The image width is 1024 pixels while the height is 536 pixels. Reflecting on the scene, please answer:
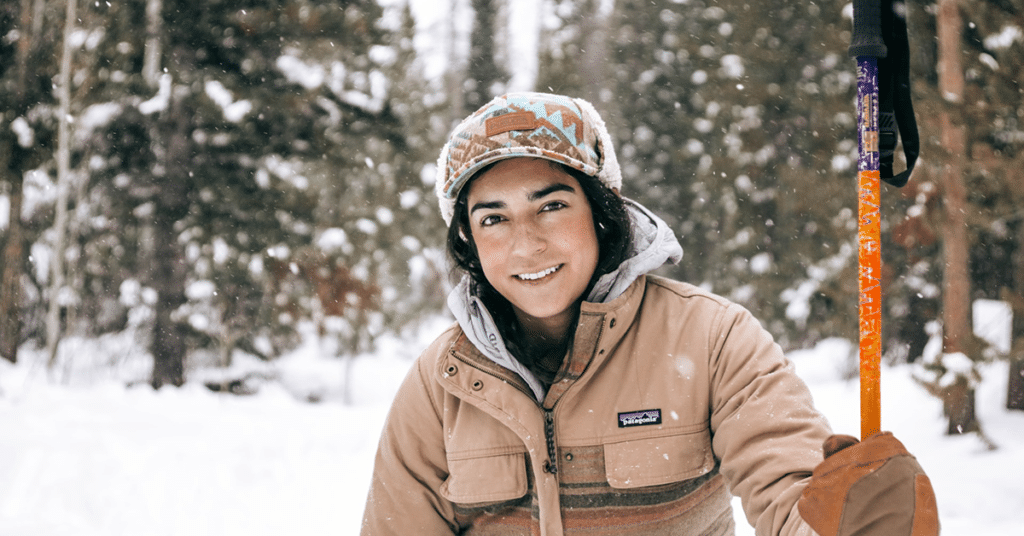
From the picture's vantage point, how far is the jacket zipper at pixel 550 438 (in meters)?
1.87

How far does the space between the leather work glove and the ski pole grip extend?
0.78 metres

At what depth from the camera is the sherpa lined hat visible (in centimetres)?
194

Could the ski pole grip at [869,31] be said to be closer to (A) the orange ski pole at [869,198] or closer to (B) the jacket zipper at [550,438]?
(A) the orange ski pole at [869,198]

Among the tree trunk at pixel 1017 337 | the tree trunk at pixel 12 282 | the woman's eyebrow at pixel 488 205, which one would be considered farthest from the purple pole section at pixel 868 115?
the tree trunk at pixel 12 282

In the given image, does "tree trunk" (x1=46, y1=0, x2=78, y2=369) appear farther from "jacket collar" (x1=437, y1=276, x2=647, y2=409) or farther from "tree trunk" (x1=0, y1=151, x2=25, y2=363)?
"jacket collar" (x1=437, y1=276, x2=647, y2=409)

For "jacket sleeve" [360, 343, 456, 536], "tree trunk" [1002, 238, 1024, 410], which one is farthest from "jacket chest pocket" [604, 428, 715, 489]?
"tree trunk" [1002, 238, 1024, 410]

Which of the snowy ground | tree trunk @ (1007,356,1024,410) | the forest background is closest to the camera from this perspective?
the snowy ground

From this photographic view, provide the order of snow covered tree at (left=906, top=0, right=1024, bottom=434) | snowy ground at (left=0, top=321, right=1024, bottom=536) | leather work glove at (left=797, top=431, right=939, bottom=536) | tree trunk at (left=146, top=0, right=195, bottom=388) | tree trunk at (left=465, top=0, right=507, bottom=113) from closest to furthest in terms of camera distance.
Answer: leather work glove at (left=797, top=431, right=939, bottom=536)
snowy ground at (left=0, top=321, right=1024, bottom=536)
snow covered tree at (left=906, top=0, right=1024, bottom=434)
tree trunk at (left=146, top=0, right=195, bottom=388)
tree trunk at (left=465, top=0, right=507, bottom=113)

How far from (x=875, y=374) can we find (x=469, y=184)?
1.24m

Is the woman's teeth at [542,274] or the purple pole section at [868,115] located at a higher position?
the purple pole section at [868,115]

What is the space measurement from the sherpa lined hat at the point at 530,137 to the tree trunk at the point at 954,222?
18.7ft

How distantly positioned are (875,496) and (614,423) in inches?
29.0

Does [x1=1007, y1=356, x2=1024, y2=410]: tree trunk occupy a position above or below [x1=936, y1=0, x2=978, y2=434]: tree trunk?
below

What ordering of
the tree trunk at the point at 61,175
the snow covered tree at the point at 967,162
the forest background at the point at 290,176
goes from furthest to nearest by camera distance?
the tree trunk at the point at 61,175 < the forest background at the point at 290,176 < the snow covered tree at the point at 967,162
